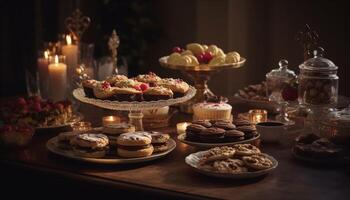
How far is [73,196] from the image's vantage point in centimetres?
220

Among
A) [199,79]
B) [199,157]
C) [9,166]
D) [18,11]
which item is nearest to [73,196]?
[9,166]

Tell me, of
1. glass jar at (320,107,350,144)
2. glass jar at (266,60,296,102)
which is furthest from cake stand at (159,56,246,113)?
glass jar at (320,107,350,144)

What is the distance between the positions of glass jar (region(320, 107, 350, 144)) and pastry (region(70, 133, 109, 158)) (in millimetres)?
752

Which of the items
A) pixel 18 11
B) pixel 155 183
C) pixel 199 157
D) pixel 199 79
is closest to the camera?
pixel 155 183

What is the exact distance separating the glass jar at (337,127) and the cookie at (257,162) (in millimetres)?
323

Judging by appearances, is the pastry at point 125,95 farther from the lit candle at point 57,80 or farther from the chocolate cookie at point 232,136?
the lit candle at point 57,80

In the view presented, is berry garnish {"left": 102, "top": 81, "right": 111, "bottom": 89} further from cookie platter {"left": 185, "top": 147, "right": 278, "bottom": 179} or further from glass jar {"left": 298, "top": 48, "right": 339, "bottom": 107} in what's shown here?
glass jar {"left": 298, "top": 48, "right": 339, "bottom": 107}

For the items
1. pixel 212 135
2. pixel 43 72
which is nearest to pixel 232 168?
pixel 212 135

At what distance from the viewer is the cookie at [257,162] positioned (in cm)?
198

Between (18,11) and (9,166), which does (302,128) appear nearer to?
(9,166)

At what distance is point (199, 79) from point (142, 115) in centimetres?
51

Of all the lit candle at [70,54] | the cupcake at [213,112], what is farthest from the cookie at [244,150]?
the lit candle at [70,54]

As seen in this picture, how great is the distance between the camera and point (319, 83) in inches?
95.3

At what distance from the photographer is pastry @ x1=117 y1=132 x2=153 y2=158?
7.01 feet
